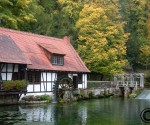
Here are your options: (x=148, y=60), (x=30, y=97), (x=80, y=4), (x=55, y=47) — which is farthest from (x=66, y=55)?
(x=148, y=60)

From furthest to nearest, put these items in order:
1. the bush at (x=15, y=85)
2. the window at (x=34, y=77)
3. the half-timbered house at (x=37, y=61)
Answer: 1. the window at (x=34, y=77)
2. the half-timbered house at (x=37, y=61)
3. the bush at (x=15, y=85)

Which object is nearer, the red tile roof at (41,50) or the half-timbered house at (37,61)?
the half-timbered house at (37,61)

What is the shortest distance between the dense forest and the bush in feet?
46.0

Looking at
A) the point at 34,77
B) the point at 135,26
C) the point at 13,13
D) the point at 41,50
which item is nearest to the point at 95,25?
the point at 13,13

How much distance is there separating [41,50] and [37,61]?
3127mm

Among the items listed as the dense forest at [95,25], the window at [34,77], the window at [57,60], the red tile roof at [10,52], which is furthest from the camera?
the dense forest at [95,25]

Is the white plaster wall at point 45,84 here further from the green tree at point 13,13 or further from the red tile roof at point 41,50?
the green tree at point 13,13

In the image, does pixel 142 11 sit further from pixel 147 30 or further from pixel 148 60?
pixel 148 60

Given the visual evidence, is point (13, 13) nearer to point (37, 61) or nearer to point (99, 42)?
point (99, 42)

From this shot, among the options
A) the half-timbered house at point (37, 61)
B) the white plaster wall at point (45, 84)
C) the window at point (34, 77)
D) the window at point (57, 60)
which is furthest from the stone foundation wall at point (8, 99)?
the window at point (57, 60)

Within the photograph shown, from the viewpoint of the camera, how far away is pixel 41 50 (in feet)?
120

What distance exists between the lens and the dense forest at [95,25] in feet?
150

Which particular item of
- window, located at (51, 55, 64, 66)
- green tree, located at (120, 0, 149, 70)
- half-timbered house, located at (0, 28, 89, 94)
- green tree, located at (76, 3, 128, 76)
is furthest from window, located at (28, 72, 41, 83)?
green tree, located at (120, 0, 149, 70)

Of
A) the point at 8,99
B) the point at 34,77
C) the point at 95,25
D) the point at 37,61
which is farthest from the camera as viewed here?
the point at 95,25
